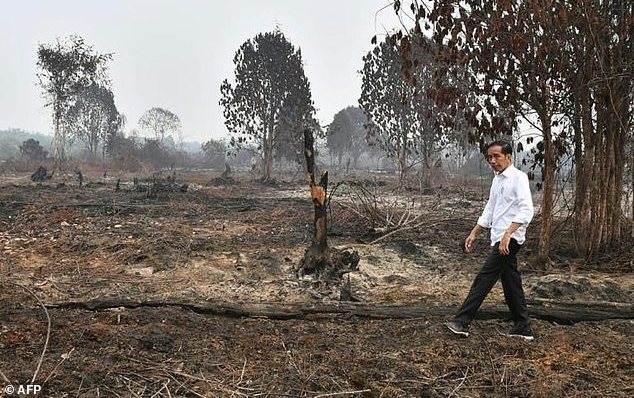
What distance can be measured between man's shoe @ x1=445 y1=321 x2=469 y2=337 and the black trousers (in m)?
0.03

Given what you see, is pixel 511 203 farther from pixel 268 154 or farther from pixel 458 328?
pixel 268 154

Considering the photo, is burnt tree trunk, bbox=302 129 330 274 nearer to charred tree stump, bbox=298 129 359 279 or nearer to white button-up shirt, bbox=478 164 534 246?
charred tree stump, bbox=298 129 359 279

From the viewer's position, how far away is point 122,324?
4.08 metres

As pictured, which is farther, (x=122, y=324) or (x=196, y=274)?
(x=196, y=274)

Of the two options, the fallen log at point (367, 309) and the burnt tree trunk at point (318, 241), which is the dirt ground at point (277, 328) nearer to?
the fallen log at point (367, 309)

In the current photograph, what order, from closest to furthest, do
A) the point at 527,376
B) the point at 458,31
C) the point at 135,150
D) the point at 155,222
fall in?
the point at 527,376
the point at 458,31
the point at 155,222
the point at 135,150

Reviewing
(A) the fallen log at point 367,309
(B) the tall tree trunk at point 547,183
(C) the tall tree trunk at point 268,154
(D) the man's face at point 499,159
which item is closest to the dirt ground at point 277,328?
(A) the fallen log at point 367,309

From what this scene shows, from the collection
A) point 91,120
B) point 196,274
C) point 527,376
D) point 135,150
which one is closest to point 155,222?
point 196,274

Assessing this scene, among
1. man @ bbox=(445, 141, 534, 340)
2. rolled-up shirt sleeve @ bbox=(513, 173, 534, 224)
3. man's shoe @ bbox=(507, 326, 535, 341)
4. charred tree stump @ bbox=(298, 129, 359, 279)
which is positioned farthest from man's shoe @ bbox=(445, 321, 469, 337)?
charred tree stump @ bbox=(298, 129, 359, 279)

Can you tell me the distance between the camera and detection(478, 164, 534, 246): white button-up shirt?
3.88 m

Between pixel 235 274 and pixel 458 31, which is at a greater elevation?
pixel 458 31

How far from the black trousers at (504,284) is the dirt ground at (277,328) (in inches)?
8.1

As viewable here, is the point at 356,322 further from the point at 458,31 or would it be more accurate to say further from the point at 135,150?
the point at 135,150

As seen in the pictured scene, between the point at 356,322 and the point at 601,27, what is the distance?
16.8ft
